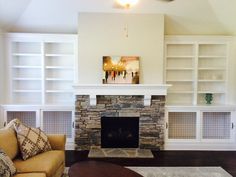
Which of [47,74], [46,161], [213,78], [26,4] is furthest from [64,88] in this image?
[213,78]

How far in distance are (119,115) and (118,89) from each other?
57 centimetres

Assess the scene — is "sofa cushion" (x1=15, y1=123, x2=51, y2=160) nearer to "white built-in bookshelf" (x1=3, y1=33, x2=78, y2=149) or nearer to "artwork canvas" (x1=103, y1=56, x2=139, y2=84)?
"white built-in bookshelf" (x1=3, y1=33, x2=78, y2=149)

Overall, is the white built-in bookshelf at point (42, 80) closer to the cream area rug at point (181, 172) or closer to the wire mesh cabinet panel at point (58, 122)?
the wire mesh cabinet panel at point (58, 122)

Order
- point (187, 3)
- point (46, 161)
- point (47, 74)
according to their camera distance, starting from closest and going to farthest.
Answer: point (46, 161)
point (187, 3)
point (47, 74)

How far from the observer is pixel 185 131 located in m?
5.76

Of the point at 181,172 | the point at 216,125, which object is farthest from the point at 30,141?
the point at 216,125

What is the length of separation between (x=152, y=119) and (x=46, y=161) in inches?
106

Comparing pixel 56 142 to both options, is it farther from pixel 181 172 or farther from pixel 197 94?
pixel 197 94

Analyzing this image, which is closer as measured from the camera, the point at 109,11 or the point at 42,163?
the point at 42,163

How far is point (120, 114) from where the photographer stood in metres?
5.40

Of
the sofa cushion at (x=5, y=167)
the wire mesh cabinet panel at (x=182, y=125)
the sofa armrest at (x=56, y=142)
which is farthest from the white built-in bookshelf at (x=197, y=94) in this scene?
the sofa cushion at (x=5, y=167)

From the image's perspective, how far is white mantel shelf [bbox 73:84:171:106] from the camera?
518cm

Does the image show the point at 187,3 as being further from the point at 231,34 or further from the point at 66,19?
the point at 66,19

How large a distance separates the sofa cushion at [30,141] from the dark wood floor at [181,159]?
1103 mm
